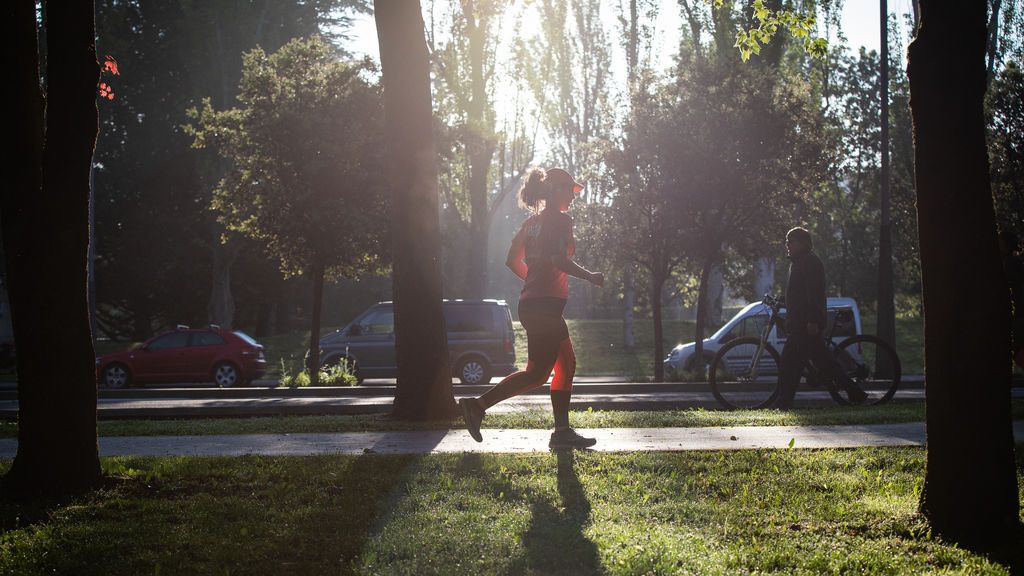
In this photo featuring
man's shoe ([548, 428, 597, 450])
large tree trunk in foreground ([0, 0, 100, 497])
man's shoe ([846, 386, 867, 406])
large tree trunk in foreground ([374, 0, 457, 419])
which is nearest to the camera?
large tree trunk in foreground ([0, 0, 100, 497])

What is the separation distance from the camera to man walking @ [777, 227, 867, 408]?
36.8 ft

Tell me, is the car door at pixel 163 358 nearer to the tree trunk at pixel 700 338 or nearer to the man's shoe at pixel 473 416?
the tree trunk at pixel 700 338

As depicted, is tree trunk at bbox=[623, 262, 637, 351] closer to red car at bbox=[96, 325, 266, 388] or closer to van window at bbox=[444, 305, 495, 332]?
van window at bbox=[444, 305, 495, 332]

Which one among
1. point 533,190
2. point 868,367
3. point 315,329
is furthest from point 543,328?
point 315,329

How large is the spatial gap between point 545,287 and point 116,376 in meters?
20.1

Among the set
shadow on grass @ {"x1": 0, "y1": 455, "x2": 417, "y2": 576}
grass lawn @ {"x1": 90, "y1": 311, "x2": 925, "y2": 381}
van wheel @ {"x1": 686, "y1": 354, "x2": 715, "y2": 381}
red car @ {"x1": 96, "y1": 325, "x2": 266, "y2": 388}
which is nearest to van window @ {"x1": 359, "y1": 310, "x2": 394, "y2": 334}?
red car @ {"x1": 96, "y1": 325, "x2": 266, "y2": 388}

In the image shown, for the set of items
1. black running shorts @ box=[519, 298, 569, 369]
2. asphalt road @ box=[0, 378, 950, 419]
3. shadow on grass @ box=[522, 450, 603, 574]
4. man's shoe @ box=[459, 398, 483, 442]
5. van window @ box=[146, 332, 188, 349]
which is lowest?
asphalt road @ box=[0, 378, 950, 419]

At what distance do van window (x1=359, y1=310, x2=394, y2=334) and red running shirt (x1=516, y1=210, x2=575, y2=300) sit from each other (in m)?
16.3

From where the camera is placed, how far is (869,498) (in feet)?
18.5

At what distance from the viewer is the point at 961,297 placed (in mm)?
4730

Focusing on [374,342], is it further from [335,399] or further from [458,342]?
[335,399]

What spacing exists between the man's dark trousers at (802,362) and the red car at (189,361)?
51.8ft

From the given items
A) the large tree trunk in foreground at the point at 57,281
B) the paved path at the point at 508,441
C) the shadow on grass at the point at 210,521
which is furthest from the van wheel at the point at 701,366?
the large tree trunk in foreground at the point at 57,281

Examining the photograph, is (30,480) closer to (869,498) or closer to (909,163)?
(869,498)
